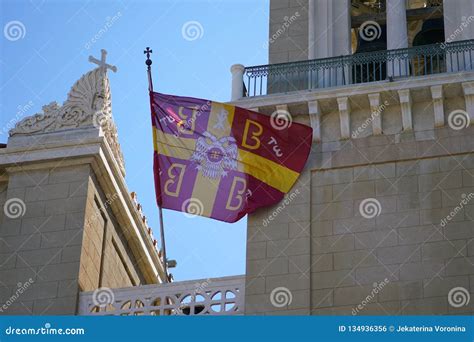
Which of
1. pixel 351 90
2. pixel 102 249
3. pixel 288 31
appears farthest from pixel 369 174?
pixel 102 249

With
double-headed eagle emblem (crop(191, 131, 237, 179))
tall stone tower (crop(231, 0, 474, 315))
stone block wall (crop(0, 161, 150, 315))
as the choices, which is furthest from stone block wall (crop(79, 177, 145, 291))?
tall stone tower (crop(231, 0, 474, 315))

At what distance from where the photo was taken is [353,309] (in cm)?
3078

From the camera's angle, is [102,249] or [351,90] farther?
→ [102,249]

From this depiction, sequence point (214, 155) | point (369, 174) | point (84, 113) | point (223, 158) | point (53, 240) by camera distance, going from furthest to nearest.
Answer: point (84, 113), point (214, 155), point (223, 158), point (53, 240), point (369, 174)

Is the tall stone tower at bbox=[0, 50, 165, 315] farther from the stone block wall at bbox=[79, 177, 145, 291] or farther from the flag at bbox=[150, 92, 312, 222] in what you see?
the flag at bbox=[150, 92, 312, 222]

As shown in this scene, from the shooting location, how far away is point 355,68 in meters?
34.3

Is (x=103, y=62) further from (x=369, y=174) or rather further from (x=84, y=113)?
(x=369, y=174)

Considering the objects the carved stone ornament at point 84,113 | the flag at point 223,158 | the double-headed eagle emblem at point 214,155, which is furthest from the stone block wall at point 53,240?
the double-headed eagle emblem at point 214,155

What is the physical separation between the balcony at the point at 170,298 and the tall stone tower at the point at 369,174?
546 mm

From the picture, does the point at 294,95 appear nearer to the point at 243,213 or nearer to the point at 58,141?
the point at 243,213

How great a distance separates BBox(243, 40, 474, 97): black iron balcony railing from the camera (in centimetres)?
3397

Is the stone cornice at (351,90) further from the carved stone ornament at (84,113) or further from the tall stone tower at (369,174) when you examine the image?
the carved stone ornament at (84,113)

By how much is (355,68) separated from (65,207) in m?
6.07

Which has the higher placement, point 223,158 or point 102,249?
point 223,158
